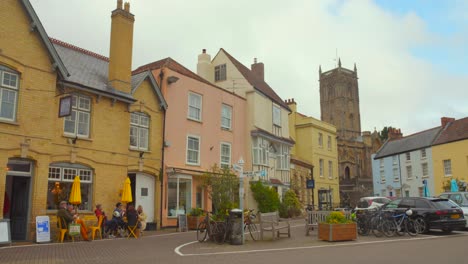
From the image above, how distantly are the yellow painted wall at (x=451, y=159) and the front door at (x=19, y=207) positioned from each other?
35148 mm

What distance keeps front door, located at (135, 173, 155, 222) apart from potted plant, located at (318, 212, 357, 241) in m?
9.64

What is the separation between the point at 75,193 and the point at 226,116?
1357cm

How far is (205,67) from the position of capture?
3303cm

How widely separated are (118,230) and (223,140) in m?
11.1

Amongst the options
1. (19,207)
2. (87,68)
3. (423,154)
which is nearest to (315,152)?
(423,154)

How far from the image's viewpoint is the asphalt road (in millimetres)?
10383

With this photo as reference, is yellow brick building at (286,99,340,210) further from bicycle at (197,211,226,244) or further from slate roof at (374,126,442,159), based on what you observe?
bicycle at (197,211,226,244)

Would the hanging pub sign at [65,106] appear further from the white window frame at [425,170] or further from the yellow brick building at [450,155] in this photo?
the white window frame at [425,170]

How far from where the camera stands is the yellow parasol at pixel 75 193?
16.5 m

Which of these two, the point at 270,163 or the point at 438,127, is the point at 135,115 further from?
the point at 438,127

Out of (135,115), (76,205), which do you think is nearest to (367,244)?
(76,205)

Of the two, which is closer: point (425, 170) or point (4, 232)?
point (4, 232)

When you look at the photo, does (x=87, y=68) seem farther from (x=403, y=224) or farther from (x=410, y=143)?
(x=410, y=143)

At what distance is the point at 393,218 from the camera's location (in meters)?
16.6
